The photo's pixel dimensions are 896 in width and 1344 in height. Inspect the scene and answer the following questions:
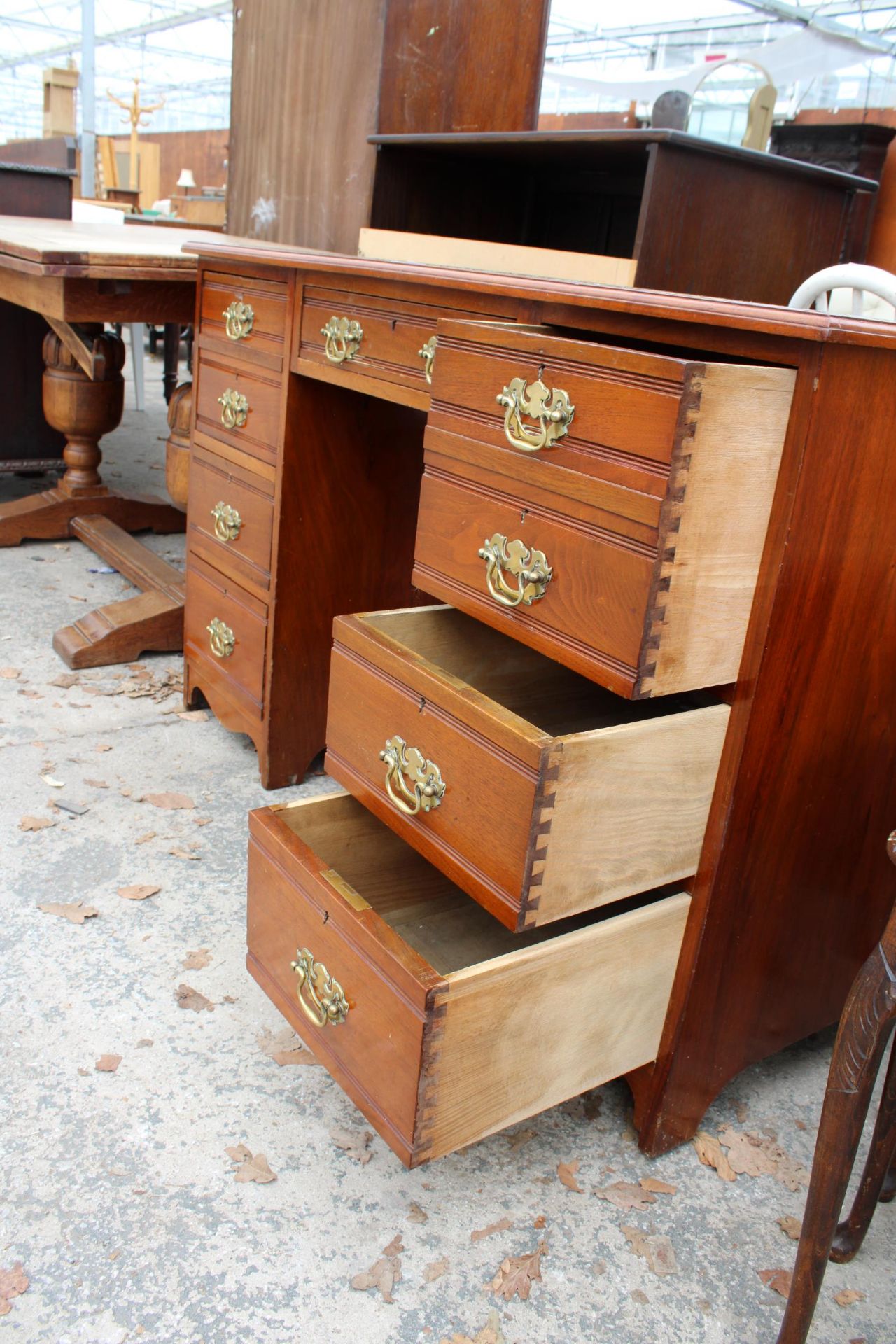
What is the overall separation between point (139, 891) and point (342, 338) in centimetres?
99

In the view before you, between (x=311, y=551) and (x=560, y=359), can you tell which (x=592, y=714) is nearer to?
(x=560, y=359)

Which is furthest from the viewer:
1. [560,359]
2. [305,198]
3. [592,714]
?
[305,198]

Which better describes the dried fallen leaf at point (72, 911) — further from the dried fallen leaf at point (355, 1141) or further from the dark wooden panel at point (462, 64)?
the dark wooden panel at point (462, 64)

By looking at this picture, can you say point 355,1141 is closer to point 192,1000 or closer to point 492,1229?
point 492,1229

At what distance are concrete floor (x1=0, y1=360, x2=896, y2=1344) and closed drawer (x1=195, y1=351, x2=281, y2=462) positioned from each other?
34.1 inches

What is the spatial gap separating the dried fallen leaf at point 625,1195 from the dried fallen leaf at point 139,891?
2.90 ft

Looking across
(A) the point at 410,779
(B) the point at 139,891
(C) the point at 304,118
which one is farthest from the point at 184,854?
(C) the point at 304,118

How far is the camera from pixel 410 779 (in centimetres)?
124

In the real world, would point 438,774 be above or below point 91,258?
below

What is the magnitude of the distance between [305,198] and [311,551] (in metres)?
1.08

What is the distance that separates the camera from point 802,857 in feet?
4.21

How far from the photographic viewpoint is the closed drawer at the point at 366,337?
156 centimetres

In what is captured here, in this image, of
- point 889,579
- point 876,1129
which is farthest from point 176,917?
point 889,579

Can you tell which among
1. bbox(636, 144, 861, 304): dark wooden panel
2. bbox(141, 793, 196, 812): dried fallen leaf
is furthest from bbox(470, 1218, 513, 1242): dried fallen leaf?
bbox(636, 144, 861, 304): dark wooden panel
